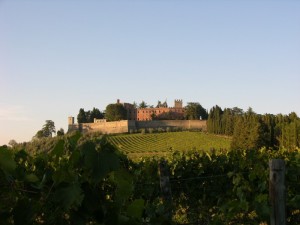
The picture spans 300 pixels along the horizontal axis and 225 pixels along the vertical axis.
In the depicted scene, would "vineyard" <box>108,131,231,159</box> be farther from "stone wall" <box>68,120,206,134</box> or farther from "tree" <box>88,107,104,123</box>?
"tree" <box>88,107,104,123</box>

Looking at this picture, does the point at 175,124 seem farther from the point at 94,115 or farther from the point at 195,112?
the point at 94,115

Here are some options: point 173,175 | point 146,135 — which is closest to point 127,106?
point 146,135

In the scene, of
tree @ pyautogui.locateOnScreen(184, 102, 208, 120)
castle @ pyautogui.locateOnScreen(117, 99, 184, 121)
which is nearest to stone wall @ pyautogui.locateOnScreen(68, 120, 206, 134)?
tree @ pyautogui.locateOnScreen(184, 102, 208, 120)

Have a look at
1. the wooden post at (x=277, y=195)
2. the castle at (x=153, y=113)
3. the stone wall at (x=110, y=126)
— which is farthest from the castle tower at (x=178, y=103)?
the wooden post at (x=277, y=195)

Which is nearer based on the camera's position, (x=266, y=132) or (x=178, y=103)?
(x=266, y=132)

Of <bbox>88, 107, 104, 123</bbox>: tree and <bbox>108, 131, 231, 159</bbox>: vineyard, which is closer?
<bbox>108, 131, 231, 159</bbox>: vineyard

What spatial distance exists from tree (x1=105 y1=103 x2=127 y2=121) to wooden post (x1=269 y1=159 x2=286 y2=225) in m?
103

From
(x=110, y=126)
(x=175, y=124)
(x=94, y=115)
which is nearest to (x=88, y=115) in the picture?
(x=94, y=115)

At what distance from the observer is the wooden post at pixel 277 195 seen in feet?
8.20

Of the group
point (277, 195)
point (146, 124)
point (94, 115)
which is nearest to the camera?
point (277, 195)

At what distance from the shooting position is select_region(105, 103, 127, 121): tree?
106312 mm

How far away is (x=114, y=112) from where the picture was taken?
106750mm

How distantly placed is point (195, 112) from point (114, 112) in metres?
22.3

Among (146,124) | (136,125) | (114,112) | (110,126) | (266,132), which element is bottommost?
(266,132)
